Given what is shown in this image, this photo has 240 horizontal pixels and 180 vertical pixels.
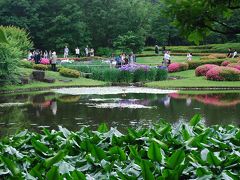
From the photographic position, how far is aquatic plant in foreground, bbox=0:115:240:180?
314 centimetres

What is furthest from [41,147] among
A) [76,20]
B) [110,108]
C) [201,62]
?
[76,20]

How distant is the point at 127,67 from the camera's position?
107 ft

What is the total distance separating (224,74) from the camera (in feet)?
100

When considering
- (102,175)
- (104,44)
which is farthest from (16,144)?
(104,44)

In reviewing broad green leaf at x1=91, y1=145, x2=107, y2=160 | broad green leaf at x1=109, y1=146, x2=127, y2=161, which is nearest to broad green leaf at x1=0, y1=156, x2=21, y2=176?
broad green leaf at x1=91, y1=145, x2=107, y2=160

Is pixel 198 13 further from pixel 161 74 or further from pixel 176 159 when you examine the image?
pixel 161 74

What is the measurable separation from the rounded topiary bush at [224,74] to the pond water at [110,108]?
17.6ft

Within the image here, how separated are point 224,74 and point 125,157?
2784cm

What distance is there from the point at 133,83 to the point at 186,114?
14.9 m

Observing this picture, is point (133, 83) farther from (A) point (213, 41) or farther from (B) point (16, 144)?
(A) point (213, 41)

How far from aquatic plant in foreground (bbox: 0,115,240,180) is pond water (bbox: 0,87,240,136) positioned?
9.20 metres

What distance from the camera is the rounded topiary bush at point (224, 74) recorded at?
1198 inches

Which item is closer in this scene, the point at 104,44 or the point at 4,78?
the point at 4,78

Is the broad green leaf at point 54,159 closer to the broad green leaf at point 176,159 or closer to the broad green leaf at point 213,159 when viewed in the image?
the broad green leaf at point 176,159
